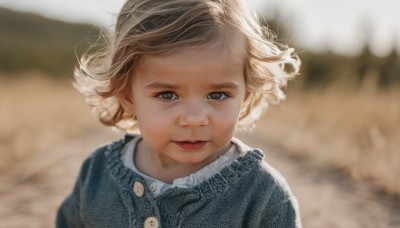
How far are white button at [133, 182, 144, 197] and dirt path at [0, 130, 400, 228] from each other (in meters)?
0.96

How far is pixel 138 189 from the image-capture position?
2.09 m

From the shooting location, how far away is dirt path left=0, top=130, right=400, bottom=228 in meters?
2.86

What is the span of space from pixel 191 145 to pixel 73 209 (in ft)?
2.47

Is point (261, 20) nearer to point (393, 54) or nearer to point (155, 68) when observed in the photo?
point (155, 68)

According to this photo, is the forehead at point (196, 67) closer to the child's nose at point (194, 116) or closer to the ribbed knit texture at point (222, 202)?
the child's nose at point (194, 116)

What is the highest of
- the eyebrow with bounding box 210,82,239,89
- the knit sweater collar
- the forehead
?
the forehead

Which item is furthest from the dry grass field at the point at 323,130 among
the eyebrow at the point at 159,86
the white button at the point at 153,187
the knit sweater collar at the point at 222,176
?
the eyebrow at the point at 159,86

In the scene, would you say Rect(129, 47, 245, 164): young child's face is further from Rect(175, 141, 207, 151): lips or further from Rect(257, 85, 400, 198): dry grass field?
Rect(257, 85, 400, 198): dry grass field

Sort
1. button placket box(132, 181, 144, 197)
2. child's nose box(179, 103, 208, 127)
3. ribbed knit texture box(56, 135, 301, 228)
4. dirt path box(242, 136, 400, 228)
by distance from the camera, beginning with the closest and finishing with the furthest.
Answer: child's nose box(179, 103, 208, 127)
ribbed knit texture box(56, 135, 301, 228)
button placket box(132, 181, 144, 197)
dirt path box(242, 136, 400, 228)

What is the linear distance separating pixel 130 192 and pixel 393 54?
7583mm

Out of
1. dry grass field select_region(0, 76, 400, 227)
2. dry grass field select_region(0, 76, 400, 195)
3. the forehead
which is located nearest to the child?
the forehead

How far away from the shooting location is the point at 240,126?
2547 millimetres

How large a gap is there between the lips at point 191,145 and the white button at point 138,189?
11.1 inches

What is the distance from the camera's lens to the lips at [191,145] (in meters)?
1.90
